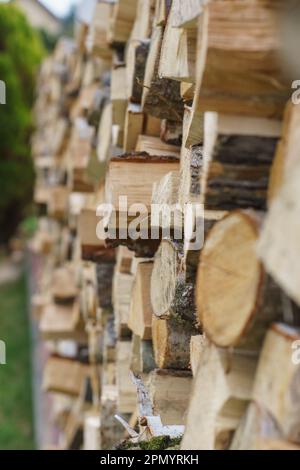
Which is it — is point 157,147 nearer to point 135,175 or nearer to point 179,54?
point 135,175

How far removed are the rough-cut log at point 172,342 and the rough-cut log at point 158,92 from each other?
1.67ft

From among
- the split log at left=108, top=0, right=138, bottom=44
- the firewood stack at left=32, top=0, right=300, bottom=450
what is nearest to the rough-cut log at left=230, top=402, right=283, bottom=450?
the firewood stack at left=32, top=0, right=300, bottom=450

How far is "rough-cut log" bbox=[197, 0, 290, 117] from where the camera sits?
37.1 inches

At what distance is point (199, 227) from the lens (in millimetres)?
1146

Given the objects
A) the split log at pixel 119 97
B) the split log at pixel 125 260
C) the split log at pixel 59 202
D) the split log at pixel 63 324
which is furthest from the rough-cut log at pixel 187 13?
the split log at pixel 59 202

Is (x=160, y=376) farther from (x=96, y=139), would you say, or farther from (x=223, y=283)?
(x=96, y=139)

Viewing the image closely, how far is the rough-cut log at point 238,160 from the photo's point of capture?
992mm

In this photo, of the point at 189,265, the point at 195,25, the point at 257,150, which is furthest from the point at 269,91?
the point at 189,265

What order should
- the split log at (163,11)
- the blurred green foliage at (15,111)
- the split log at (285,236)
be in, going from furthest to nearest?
the blurred green foliage at (15,111), the split log at (163,11), the split log at (285,236)

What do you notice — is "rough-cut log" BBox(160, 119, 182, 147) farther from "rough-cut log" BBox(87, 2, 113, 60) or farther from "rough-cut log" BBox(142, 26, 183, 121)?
"rough-cut log" BBox(87, 2, 113, 60)

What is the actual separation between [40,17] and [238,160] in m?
16.8

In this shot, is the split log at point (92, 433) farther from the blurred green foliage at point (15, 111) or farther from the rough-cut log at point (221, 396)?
the blurred green foliage at point (15, 111)

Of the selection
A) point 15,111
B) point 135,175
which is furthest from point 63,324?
point 15,111
